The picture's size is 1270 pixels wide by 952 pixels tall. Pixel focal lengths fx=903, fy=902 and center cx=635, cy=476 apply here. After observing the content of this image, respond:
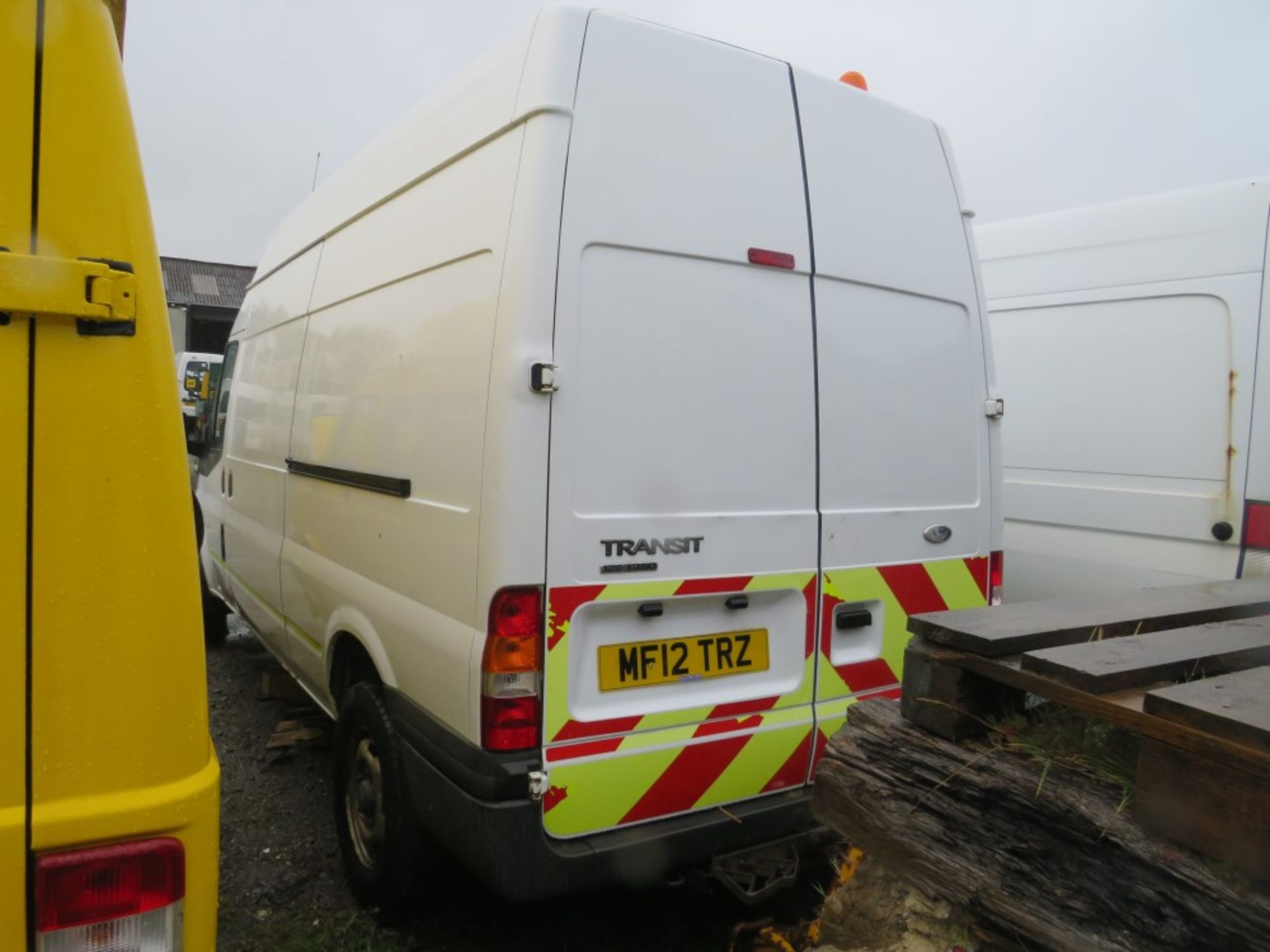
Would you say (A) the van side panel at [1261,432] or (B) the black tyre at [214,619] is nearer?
(A) the van side panel at [1261,432]

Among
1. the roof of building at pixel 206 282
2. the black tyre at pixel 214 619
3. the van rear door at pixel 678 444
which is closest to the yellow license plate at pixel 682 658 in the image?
the van rear door at pixel 678 444

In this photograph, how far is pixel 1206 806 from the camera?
4.26ft

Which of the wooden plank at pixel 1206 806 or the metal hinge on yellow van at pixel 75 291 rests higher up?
the metal hinge on yellow van at pixel 75 291

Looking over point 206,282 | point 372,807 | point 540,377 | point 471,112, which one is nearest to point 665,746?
point 540,377

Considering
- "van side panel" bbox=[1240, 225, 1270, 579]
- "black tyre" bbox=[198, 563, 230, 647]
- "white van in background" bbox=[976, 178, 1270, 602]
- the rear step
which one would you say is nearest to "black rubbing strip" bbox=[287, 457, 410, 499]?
the rear step

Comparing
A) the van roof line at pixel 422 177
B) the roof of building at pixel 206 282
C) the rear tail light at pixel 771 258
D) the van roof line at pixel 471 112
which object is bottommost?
the rear tail light at pixel 771 258

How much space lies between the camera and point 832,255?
9.04ft

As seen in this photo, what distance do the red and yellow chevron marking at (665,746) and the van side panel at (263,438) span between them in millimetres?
2142

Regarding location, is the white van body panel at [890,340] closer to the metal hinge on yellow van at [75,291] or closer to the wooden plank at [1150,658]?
the wooden plank at [1150,658]

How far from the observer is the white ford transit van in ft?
7.48

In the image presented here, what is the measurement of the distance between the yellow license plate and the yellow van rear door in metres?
1.39

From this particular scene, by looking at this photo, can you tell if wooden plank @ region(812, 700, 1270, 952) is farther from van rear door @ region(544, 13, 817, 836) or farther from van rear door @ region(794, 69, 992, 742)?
van rear door @ region(794, 69, 992, 742)

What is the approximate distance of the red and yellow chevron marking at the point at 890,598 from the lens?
2.78 m

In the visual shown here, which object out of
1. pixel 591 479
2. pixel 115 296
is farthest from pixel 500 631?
pixel 115 296
